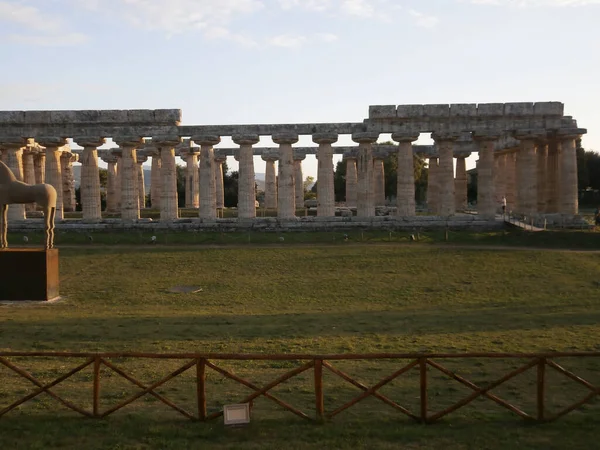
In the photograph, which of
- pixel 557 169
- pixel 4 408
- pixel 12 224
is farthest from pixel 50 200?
pixel 557 169

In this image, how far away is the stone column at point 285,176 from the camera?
42.5 m

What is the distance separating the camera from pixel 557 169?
42.6 meters

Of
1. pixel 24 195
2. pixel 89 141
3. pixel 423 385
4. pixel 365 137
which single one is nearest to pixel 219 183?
pixel 89 141

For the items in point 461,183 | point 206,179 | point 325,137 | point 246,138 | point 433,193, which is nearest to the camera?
A: point 325,137

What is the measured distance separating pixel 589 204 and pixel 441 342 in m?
72.4

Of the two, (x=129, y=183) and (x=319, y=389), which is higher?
(x=129, y=183)

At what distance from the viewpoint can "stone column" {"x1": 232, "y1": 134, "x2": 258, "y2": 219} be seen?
141 ft

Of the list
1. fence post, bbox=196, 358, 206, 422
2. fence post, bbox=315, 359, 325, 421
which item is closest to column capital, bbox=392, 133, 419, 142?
fence post, bbox=315, 359, 325, 421

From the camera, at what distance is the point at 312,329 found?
1703cm

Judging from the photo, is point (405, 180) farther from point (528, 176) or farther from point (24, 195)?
point (24, 195)

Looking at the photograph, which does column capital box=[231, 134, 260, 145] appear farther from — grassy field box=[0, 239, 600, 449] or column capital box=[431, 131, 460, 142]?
column capital box=[431, 131, 460, 142]

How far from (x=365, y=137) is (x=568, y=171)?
1521cm

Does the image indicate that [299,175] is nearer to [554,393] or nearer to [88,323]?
[88,323]

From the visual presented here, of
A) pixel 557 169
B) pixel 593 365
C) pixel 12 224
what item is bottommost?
pixel 593 365
